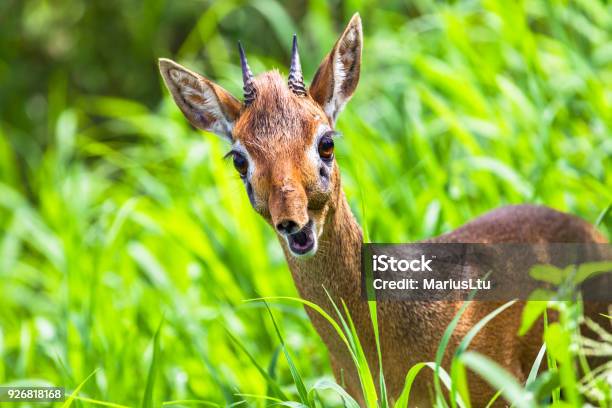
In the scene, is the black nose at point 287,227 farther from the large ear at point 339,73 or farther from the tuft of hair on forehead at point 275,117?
the large ear at point 339,73

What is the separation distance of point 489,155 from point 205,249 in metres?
1.36

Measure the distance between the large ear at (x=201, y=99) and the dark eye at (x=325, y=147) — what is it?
0.33m

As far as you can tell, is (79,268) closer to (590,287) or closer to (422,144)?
(422,144)

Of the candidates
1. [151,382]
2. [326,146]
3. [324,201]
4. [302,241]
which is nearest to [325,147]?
[326,146]

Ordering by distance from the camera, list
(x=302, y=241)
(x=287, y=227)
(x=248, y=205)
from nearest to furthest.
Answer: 1. (x=287, y=227)
2. (x=302, y=241)
3. (x=248, y=205)

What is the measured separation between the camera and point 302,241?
2.33 m

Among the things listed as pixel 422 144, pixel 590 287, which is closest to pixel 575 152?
pixel 422 144

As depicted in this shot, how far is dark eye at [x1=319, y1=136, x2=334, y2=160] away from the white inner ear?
1.16 ft

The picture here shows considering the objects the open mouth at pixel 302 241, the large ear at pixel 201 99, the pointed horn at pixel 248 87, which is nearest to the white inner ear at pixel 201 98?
the large ear at pixel 201 99

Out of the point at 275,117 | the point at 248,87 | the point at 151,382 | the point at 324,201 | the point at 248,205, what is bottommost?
the point at 151,382

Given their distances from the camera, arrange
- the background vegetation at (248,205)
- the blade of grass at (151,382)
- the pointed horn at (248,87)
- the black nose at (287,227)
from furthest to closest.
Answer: the background vegetation at (248,205), the blade of grass at (151,382), the pointed horn at (248,87), the black nose at (287,227)

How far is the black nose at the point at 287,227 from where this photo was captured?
2205mm

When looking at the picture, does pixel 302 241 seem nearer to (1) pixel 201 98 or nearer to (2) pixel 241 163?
(2) pixel 241 163

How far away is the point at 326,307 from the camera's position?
2.60 meters
